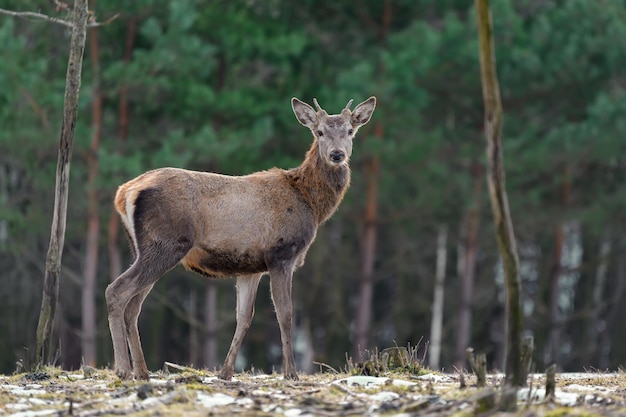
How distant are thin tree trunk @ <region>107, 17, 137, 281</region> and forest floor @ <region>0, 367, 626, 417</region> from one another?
14476mm

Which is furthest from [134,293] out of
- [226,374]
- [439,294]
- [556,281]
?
Answer: [439,294]

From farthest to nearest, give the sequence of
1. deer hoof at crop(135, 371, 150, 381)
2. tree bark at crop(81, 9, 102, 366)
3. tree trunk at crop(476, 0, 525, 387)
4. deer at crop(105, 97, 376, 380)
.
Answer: tree bark at crop(81, 9, 102, 366) → deer at crop(105, 97, 376, 380) → deer hoof at crop(135, 371, 150, 381) → tree trunk at crop(476, 0, 525, 387)

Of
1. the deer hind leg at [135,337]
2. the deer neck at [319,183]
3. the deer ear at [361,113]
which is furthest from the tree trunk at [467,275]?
the deer hind leg at [135,337]

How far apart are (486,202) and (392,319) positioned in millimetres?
8893

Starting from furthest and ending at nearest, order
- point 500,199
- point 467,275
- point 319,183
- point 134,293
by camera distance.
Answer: point 467,275
point 319,183
point 134,293
point 500,199

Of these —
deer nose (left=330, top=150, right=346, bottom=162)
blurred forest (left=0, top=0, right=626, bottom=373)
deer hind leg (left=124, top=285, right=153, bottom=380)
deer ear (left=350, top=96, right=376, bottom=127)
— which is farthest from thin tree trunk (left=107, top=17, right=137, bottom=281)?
deer hind leg (left=124, top=285, right=153, bottom=380)

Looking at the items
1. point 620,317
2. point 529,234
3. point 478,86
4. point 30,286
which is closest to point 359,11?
point 478,86

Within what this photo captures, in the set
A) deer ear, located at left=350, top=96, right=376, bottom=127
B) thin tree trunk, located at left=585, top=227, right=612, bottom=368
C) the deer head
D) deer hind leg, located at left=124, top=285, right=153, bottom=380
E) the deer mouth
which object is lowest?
thin tree trunk, located at left=585, top=227, right=612, bottom=368

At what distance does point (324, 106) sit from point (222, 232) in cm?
1398

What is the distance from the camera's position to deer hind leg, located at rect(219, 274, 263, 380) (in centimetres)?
1076

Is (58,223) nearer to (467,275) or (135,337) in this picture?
(135,337)

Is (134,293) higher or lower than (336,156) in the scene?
lower

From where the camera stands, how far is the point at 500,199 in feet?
25.5

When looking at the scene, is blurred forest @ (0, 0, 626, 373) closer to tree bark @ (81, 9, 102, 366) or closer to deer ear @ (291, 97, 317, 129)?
tree bark @ (81, 9, 102, 366)
